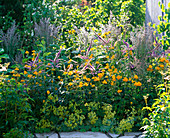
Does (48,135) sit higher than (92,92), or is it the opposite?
(92,92)

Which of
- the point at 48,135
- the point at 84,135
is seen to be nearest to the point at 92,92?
the point at 84,135

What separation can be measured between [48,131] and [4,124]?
1.82 ft

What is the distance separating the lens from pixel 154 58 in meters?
3.74

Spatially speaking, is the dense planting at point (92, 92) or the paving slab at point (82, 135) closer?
the dense planting at point (92, 92)

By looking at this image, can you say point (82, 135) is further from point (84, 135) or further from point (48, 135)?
point (48, 135)

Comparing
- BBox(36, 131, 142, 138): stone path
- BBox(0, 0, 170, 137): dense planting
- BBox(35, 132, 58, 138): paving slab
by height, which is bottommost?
BBox(36, 131, 142, 138): stone path

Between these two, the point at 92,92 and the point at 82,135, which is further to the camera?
the point at 92,92

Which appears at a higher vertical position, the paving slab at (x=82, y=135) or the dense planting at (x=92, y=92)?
the dense planting at (x=92, y=92)

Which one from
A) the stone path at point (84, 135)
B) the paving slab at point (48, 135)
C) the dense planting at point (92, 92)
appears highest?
the dense planting at point (92, 92)

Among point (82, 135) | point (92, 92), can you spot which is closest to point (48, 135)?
point (82, 135)

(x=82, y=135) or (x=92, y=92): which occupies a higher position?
(x=92, y=92)

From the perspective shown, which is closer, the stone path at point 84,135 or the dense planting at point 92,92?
the dense planting at point 92,92

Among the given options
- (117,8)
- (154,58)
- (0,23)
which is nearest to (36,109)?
(154,58)

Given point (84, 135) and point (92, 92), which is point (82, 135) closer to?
point (84, 135)
